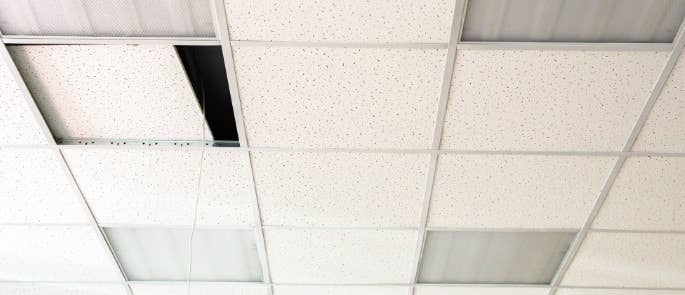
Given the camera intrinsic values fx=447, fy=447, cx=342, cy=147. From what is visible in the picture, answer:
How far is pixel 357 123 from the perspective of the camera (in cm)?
145

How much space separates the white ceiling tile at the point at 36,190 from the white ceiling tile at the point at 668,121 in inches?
77.7

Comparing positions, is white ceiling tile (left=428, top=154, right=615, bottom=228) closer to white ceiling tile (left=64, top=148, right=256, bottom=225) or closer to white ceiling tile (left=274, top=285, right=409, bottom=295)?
white ceiling tile (left=274, top=285, right=409, bottom=295)

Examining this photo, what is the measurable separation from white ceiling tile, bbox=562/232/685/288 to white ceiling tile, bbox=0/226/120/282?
2.11m

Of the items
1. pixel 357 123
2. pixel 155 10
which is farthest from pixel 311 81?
pixel 155 10

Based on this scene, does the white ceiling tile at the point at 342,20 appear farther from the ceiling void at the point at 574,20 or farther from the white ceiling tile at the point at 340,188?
the white ceiling tile at the point at 340,188

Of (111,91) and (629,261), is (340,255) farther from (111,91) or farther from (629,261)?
(629,261)

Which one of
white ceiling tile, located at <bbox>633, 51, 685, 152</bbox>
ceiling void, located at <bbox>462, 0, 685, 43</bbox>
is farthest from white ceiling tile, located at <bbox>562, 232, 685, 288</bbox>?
ceiling void, located at <bbox>462, 0, 685, 43</bbox>

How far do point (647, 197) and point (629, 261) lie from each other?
0.46 metres

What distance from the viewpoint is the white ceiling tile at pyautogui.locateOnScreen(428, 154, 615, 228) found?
1558mm

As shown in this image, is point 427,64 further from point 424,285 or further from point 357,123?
point 424,285

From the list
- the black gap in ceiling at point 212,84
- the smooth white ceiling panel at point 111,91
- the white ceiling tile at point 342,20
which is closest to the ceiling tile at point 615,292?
the white ceiling tile at point 342,20

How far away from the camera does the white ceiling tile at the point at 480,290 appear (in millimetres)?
2146

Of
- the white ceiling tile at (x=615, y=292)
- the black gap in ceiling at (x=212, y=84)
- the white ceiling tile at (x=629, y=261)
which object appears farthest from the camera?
the white ceiling tile at (x=615, y=292)

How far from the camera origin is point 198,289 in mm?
2193
